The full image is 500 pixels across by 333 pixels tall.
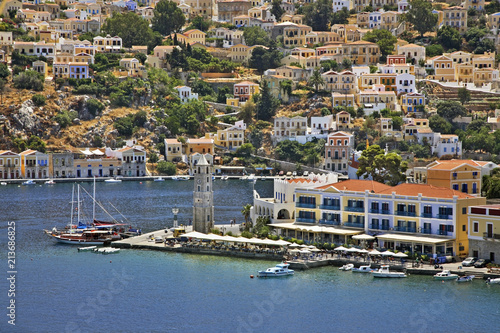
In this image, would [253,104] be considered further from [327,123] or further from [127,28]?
[127,28]

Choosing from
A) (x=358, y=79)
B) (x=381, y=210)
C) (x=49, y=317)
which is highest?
(x=358, y=79)

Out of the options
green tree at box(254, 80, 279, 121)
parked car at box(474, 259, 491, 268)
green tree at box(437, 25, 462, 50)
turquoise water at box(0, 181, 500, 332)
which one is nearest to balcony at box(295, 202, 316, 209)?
turquoise water at box(0, 181, 500, 332)

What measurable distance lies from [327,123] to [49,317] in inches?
3211

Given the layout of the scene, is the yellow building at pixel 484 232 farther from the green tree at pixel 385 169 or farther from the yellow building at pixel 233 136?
the yellow building at pixel 233 136

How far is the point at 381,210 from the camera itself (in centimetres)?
6831

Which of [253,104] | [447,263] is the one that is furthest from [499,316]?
[253,104]

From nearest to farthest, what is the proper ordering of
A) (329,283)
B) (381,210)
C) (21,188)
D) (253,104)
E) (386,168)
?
(329,283), (381,210), (386,168), (21,188), (253,104)

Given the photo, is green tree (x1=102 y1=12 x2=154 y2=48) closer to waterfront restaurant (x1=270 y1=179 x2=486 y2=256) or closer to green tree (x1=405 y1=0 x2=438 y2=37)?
green tree (x1=405 y1=0 x2=438 y2=37)

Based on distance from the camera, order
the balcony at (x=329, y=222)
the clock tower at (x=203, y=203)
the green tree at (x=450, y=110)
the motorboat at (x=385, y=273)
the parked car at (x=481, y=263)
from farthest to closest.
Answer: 1. the green tree at (x=450, y=110)
2. the clock tower at (x=203, y=203)
3. the balcony at (x=329, y=222)
4. the parked car at (x=481, y=263)
5. the motorboat at (x=385, y=273)

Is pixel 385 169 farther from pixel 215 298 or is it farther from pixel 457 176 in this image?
pixel 215 298

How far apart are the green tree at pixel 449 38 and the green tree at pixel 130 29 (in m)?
44.8

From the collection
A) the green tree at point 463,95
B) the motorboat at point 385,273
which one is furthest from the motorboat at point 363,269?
the green tree at point 463,95

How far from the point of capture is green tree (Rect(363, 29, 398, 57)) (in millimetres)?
152750

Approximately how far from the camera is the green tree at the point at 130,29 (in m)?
158
